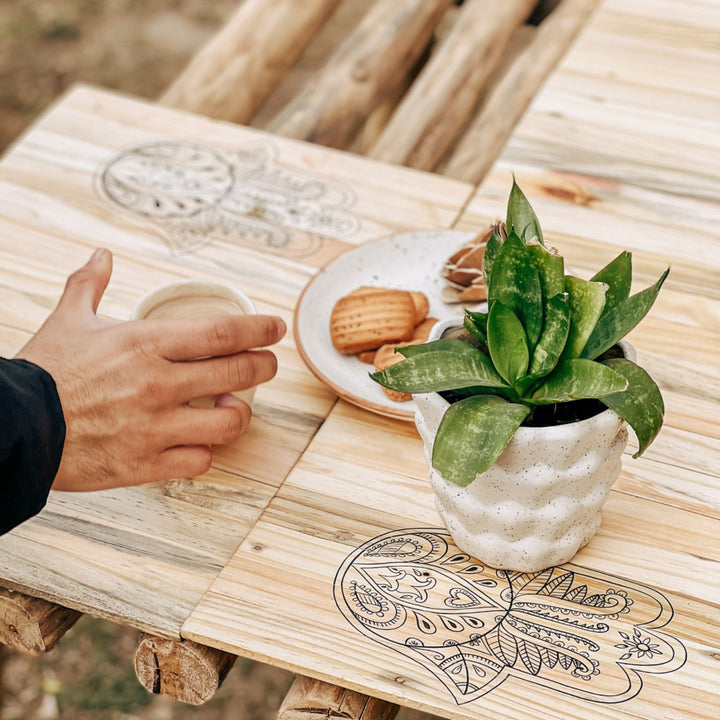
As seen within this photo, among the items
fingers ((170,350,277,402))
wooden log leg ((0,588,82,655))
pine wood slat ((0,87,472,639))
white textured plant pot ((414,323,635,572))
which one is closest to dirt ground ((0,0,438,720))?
pine wood slat ((0,87,472,639))

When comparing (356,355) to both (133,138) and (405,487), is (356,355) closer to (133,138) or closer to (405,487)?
(405,487)

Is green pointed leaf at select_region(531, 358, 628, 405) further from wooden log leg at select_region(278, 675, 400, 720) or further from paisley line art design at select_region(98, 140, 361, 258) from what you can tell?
paisley line art design at select_region(98, 140, 361, 258)

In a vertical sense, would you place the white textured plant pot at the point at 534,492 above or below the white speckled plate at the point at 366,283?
above

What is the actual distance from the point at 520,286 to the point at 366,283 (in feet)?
1.36

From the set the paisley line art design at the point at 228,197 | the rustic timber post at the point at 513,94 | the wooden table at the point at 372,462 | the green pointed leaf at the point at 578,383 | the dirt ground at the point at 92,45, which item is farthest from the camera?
the dirt ground at the point at 92,45

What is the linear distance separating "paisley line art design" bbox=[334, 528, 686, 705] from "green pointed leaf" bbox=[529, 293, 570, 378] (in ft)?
0.70

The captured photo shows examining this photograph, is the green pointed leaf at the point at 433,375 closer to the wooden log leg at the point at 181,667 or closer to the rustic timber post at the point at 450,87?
the wooden log leg at the point at 181,667

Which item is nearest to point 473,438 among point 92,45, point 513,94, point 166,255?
point 166,255

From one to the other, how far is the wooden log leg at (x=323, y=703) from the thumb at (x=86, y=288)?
1.30 feet

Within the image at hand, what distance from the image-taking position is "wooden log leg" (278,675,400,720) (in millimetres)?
772

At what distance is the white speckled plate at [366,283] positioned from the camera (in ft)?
3.18

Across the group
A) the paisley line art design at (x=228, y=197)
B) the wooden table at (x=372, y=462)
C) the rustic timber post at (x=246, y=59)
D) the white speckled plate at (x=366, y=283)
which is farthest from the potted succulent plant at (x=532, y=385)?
the rustic timber post at (x=246, y=59)

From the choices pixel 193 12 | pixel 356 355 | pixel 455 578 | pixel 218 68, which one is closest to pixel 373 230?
pixel 356 355

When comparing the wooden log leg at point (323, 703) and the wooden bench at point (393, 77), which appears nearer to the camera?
the wooden log leg at point (323, 703)
